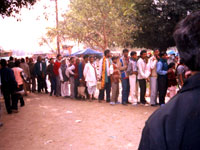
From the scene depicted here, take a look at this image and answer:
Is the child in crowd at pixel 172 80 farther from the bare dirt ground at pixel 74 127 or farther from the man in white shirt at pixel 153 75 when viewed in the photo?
the bare dirt ground at pixel 74 127

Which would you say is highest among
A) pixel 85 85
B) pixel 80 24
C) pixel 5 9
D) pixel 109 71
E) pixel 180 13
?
pixel 180 13

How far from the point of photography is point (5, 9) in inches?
289

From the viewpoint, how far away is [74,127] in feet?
16.8

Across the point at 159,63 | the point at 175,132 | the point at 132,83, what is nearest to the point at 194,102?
the point at 175,132

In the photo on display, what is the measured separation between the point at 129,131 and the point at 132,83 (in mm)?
2739

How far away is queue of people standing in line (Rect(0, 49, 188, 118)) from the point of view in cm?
649

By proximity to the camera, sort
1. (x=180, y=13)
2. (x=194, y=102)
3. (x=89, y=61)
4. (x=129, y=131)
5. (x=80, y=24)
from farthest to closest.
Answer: (x=180, y=13) < (x=80, y=24) < (x=89, y=61) < (x=129, y=131) < (x=194, y=102)

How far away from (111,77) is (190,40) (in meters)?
6.51

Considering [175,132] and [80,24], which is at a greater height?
[80,24]

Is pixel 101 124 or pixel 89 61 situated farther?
pixel 89 61

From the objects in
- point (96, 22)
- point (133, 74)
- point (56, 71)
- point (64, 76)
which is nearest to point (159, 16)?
point (96, 22)

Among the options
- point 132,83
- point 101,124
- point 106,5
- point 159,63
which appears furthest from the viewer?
point 106,5

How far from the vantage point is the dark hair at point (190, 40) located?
996mm

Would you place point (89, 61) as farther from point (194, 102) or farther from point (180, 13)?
point (180, 13)
